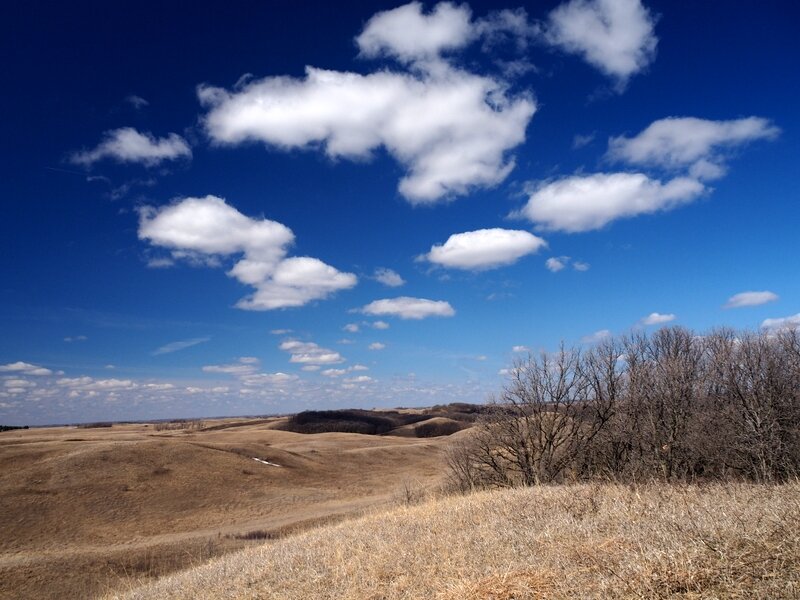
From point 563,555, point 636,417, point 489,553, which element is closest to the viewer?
point 563,555

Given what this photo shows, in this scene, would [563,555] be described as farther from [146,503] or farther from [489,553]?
[146,503]

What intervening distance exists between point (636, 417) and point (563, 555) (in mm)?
29689

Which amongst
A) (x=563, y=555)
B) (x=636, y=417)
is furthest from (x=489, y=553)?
(x=636, y=417)

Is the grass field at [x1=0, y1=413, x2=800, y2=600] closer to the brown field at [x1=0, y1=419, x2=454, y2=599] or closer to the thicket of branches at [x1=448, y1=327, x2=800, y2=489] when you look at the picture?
the brown field at [x1=0, y1=419, x2=454, y2=599]

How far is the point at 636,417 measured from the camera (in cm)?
3309

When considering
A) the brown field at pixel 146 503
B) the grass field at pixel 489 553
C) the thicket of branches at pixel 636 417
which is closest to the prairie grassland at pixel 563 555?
the grass field at pixel 489 553

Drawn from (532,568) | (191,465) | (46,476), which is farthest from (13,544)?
(532,568)

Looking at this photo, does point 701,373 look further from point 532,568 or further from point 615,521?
point 532,568

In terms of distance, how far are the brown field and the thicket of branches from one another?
751cm

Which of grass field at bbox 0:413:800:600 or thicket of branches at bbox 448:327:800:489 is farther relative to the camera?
thicket of branches at bbox 448:327:800:489

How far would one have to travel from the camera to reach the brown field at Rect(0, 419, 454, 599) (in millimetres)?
24109

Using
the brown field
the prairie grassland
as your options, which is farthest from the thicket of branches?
the prairie grassland

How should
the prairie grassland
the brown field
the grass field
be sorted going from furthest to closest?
the brown field < the grass field < the prairie grassland

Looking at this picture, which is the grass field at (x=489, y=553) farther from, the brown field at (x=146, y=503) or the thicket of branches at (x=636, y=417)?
the thicket of branches at (x=636, y=417)
